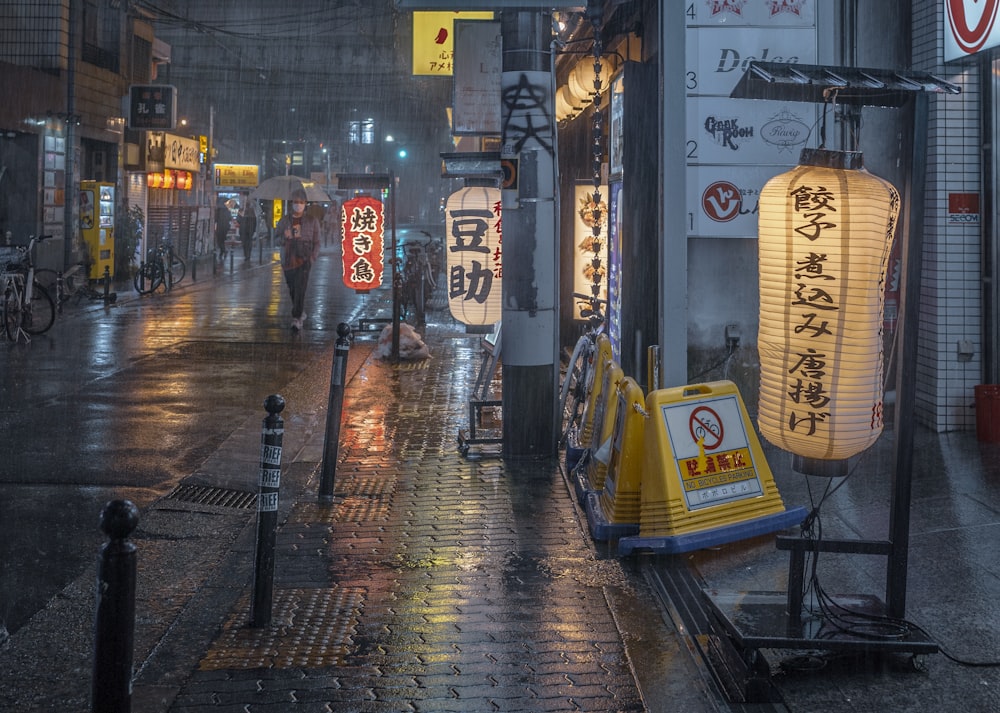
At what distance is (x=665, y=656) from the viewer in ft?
18.7

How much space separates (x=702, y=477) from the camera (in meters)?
7.30

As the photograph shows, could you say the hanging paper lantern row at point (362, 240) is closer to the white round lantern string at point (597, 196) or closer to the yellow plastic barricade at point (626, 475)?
the white round lantern string at point (597, 196)

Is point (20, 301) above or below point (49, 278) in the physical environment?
below

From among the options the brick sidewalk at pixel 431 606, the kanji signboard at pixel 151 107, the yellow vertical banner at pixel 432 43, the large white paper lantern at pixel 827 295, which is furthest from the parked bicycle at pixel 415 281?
the large white paper lantern at pixel 827 295

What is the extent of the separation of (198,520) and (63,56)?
24.0m

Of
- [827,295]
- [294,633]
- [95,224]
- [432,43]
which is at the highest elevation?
[432,43]

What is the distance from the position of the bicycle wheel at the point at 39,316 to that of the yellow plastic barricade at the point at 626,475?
45.1 ft

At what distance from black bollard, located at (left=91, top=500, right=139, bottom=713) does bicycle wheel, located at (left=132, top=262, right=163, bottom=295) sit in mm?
24610

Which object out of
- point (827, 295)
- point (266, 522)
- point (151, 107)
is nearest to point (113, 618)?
point (266, 522)

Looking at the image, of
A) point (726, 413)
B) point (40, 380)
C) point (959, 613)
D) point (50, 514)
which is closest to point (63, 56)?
point (40, 380)

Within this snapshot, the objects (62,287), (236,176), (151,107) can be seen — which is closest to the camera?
(62,287)

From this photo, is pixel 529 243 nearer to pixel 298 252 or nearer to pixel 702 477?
pixel 702 477

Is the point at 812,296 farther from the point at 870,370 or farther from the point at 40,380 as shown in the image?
the point at 40,380

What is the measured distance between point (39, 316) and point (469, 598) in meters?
15.5
